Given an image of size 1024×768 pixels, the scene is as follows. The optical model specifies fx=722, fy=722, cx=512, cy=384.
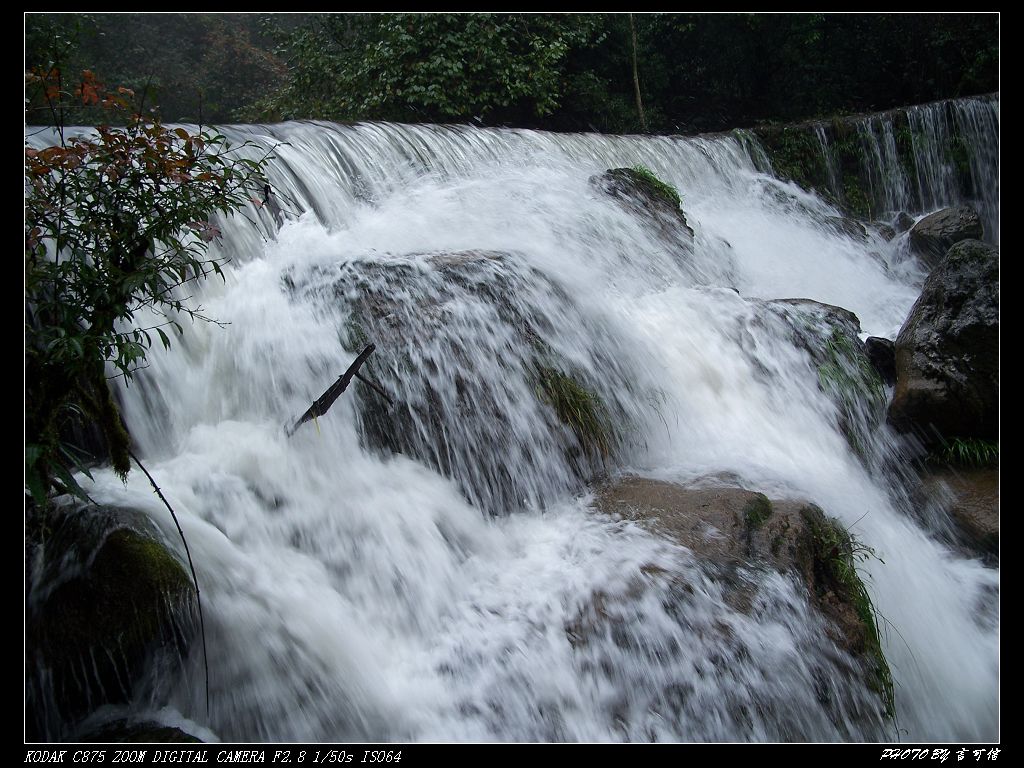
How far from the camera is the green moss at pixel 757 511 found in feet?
12.9

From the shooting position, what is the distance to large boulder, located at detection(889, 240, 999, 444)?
5734 millimetres

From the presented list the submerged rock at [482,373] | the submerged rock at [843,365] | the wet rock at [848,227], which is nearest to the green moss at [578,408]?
the submerged rock at [482,373]

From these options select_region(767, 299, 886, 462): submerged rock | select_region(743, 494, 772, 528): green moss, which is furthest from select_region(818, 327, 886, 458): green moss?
select_region(743, 494, 772, 528): green moss

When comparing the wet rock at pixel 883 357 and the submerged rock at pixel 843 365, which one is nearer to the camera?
the submerged rock at pixel 843 365

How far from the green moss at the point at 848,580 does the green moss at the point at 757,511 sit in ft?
0.67

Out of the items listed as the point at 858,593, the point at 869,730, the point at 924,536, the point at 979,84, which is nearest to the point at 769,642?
the point at 869,730

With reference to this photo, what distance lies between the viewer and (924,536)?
16.7 feet

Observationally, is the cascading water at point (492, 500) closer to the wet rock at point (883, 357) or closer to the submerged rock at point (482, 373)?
the submerged rock at point (482, 373)

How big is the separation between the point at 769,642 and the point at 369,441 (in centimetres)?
247

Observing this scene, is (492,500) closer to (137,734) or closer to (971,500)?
(137,734)

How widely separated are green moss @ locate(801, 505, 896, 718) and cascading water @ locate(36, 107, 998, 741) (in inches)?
6.5

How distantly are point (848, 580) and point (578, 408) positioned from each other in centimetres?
191

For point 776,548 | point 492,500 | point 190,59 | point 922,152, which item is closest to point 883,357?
point 776,548

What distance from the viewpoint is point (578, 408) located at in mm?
4879
